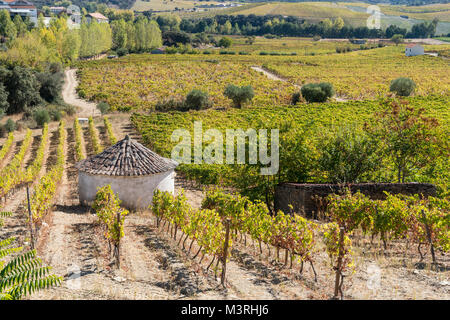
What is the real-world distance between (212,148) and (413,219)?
874 inches

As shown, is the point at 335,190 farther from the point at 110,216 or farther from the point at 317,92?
the point at 317,92

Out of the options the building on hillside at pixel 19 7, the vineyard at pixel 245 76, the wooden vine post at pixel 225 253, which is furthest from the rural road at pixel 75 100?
the building on hillside at pixel 19 7

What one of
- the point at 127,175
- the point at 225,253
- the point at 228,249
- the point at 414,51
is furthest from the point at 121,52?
the point at 225,253

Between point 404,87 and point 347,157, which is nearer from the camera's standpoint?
point 347,157

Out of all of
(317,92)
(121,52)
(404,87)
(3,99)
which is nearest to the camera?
(3,99)

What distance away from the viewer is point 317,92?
5800cm

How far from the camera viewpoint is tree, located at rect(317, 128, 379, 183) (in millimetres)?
19578

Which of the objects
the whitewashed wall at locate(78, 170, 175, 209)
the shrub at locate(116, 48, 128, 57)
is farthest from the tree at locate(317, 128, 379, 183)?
the shrub at locate(116, 48, 128, 57)

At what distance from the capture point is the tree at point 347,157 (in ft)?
64.2

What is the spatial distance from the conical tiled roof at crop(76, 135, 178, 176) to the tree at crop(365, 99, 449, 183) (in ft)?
34.2

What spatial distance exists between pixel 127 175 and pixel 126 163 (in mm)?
764

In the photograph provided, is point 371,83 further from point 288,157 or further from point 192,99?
point 288,157

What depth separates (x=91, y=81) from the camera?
7525 cm
